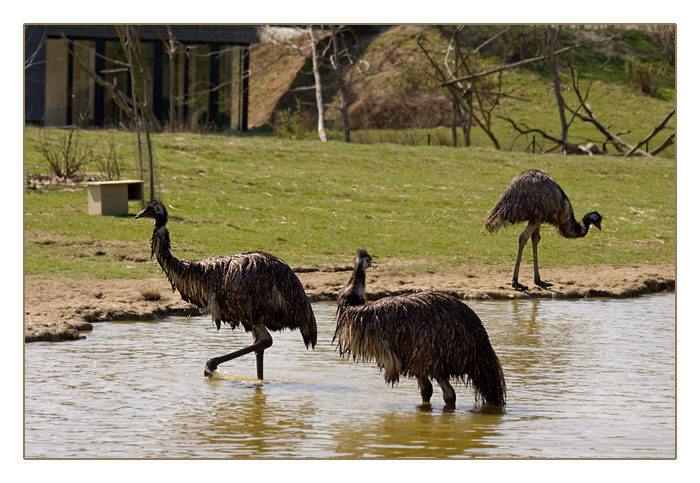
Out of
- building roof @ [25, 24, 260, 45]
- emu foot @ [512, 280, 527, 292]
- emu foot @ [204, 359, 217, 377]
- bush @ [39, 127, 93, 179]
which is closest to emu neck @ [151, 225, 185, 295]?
emu foot @ [204, 359, 217, 377]

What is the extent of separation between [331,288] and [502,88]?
769 inches

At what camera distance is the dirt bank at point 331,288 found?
12359 millimetres

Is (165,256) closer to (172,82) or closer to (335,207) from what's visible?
(335,207)

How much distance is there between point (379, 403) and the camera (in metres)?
9.25

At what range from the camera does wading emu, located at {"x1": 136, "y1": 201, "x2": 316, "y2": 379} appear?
9680mm

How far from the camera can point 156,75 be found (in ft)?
114

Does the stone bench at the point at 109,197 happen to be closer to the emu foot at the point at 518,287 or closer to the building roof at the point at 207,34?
the emu foot at the point at 518,287

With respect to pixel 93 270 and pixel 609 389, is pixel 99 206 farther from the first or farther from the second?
pixel 609 389

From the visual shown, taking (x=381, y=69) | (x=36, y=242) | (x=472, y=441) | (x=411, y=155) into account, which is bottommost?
(x=472, y=441)

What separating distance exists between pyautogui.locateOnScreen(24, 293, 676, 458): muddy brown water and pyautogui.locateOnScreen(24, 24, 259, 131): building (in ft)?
59.1

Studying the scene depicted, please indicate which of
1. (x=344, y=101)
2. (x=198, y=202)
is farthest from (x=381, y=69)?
(x=198, y=202)

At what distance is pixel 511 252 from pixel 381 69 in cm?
1676

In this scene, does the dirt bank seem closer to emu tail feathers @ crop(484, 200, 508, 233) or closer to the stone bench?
emu tail feathers @ crop(484, 200, 508, 233)

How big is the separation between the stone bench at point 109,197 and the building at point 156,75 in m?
9.31
